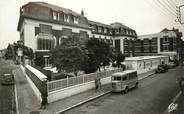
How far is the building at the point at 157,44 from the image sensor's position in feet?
227

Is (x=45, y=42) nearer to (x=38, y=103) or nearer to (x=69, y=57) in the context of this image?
Result: (x=69, y=57)

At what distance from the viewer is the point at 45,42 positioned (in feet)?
122

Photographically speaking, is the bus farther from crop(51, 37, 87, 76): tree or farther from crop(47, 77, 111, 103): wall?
crop(51, 37, 87, 76): tree

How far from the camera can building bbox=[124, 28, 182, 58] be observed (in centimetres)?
6925

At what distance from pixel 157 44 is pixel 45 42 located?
5106 cm

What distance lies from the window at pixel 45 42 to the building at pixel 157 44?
114 ft

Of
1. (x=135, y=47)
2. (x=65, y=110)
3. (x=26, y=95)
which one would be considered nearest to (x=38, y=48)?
(x=26, y=95)

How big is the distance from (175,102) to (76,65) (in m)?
11.2

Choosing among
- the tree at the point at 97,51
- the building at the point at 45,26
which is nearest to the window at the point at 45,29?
the building at the point at 45,26

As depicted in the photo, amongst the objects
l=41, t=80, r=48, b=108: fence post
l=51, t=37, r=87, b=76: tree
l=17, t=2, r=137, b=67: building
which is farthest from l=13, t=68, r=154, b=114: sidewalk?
l=17, t=2, r=137, b=67: building

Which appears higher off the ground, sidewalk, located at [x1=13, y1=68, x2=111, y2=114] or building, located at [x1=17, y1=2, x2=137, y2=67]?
building, located at [x1=17, y1=2, x2=137, y2=67]

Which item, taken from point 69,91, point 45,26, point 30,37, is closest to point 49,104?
point 69,91

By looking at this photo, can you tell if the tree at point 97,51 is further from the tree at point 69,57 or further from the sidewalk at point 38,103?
the sidewalk at point 38,103

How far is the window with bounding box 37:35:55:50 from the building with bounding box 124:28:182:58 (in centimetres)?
3487
